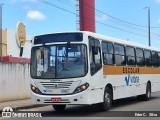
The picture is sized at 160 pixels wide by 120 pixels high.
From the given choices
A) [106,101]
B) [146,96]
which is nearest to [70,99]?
[106,101]

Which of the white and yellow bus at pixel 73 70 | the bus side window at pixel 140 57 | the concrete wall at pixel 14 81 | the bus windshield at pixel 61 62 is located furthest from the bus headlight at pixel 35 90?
the bus side window at pixel 140 57

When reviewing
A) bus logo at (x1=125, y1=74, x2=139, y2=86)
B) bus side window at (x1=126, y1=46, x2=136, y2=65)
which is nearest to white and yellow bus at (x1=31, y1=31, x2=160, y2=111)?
bus logo at (x1=125, y1=74, x2=139, y2=86)

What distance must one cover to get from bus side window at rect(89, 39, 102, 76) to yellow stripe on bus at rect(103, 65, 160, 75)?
69 centimetres

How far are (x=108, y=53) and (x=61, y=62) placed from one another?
2.91 meters

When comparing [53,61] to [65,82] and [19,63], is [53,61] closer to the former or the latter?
[65,82]

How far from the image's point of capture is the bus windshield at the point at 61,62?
1653 centimetres

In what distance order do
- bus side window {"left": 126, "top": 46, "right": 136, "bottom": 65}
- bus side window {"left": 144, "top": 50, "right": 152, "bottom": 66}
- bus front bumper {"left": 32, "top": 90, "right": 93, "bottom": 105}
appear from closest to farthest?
bus front bumper {"left": 32, "top": 90, "right": 93, "bottom": 105}
bus side window {"left": 126, "top": 46, "right": 136, "bottom": 65}
bus side window {"left": 144, "top": 50, "right": 152, "bottom": 66}

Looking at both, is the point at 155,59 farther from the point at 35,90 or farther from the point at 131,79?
the point at 35,90

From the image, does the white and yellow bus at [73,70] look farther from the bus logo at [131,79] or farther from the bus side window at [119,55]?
the bus logo at [131,79]

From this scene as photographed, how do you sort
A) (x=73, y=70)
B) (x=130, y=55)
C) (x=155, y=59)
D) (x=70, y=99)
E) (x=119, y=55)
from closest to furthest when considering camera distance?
1. (x=70, y=99)
2. (x=73, y=70)
3. (x=119, y=55)
4. (x=130, y=55)
5. (x=155, y=59)

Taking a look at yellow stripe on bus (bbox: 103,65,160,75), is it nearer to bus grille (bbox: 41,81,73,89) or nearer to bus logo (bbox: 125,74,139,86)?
bus logo (bbox: 125,74,139,86)

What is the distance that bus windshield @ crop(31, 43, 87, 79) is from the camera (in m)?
16.5

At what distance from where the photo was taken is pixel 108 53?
18.8 m

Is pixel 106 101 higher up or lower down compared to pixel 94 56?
lower down
